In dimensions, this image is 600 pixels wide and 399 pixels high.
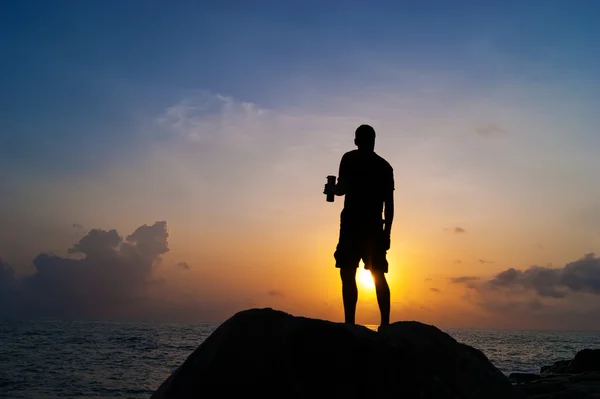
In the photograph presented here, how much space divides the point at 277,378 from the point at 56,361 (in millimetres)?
28973

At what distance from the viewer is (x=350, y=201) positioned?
6891 mm

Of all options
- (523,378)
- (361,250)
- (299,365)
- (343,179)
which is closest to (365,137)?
(343,179)

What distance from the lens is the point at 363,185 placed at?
6867mm

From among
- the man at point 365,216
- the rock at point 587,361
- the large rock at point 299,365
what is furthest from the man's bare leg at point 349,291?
the rock at point 587,361

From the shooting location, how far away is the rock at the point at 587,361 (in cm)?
1404

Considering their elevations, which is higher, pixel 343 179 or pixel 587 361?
pixel 343 179

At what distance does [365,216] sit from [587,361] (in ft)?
36.7

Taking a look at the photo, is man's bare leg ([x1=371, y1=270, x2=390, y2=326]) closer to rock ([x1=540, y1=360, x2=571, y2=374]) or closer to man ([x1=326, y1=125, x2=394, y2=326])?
man ([x1=326, y1=125, x2=394, y2=326])

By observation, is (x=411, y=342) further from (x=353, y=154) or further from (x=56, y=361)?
(x=56, y=361)

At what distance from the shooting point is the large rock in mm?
4676

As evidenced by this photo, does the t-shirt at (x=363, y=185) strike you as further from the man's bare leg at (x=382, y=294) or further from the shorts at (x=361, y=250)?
the man's bare leg at (x=382, y=294)

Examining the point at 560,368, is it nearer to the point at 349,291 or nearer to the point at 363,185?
the point at 349,291

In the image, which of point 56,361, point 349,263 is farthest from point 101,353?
point 349,263

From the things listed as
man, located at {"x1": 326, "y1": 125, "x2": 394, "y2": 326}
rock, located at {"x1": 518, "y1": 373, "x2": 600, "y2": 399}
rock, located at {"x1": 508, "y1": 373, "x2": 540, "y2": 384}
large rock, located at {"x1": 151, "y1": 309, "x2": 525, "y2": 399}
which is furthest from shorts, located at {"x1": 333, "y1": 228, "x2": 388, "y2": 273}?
rock, located at {"x1": 508, "y1": 373, "x2": 540, "y2": 384}
